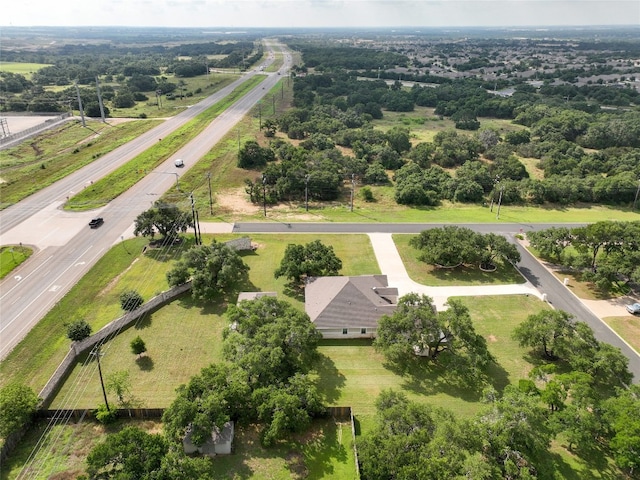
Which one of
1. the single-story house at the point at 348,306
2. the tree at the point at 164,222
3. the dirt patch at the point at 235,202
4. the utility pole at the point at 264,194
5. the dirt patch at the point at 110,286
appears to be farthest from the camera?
the dirt patch at the point at 235,202

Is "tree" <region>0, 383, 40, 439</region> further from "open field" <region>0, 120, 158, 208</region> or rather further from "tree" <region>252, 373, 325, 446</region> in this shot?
"open field" <region>0, 120, 158, 208</region>

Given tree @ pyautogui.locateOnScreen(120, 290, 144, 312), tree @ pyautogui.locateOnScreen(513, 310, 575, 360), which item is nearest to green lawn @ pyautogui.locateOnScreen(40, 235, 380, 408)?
tree @ pyautogui.locateOnScreen(120, 290, 144, 312)

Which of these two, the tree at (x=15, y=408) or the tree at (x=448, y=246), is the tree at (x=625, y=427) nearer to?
the tree at (x=448, y=246)

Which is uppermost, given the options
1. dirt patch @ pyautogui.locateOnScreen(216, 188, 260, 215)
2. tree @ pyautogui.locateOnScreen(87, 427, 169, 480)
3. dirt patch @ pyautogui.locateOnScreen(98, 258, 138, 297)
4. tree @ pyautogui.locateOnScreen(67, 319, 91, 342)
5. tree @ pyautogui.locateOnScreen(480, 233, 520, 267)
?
tree @ pyautogui.locateOnScreen(87, 427, 169, 480)

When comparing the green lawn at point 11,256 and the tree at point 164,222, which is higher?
the tree at point 164,222

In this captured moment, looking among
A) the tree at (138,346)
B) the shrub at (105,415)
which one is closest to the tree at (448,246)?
the tree at (138,346)

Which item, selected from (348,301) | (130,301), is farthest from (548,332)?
(130,301)
